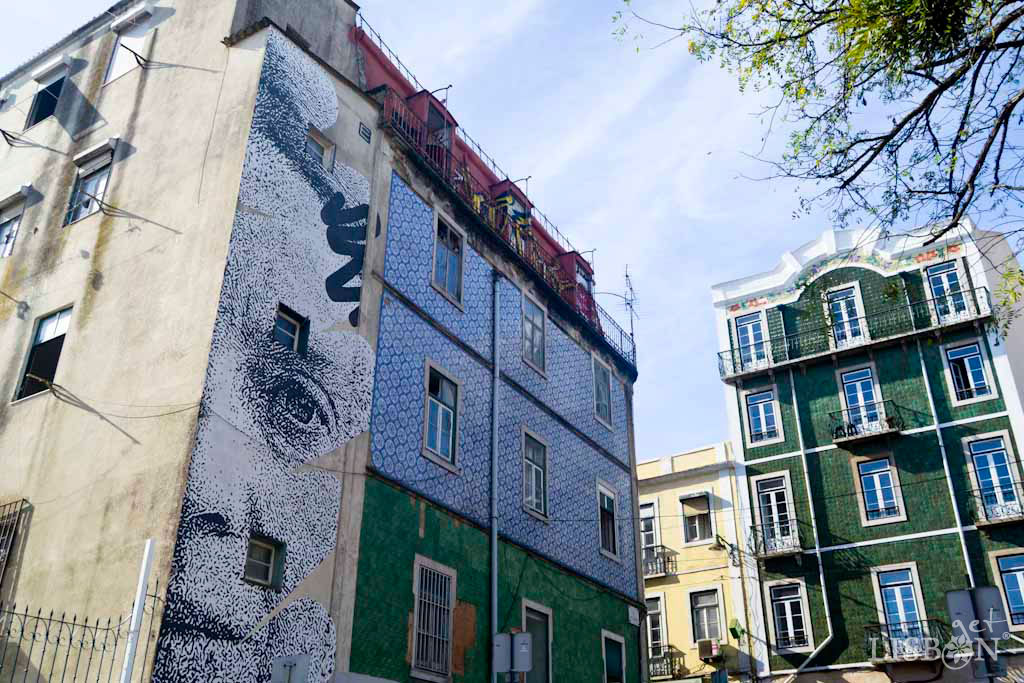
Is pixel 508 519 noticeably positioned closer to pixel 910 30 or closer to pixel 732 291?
pixel 910 30

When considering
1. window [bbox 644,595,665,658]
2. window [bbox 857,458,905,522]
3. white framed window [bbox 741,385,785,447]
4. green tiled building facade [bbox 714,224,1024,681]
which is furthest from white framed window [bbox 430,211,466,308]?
window [bbox 644,595,665,658]

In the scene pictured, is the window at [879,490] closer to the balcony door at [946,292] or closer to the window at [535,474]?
the balcony door at [946,292]

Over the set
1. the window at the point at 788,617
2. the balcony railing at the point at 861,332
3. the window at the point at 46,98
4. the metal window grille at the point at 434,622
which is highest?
the balcony railing at the point at 861,332

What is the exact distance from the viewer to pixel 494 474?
1930cm

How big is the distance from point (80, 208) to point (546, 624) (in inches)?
478

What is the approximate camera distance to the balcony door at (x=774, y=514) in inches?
1296

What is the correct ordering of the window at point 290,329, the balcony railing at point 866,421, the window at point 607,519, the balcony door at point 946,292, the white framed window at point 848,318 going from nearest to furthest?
the window at point 290,329 < the window at point 607,519 < the balcony railing at point 866,421 < the balcony door at point 946,292 < the white framed window at point 848,318

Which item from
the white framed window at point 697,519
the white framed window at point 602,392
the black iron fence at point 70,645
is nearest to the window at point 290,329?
the black iron fence at point 70,645

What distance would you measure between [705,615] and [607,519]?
39.4 feet

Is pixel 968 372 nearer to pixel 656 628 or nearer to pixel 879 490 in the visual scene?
pixel 879 490

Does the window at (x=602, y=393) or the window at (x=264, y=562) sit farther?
the window at (x=602, y=393)

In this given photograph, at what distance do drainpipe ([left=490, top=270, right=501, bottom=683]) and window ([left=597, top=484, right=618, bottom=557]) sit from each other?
495 centimetres

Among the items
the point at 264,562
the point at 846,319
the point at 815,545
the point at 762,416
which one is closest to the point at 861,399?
the point at 846,319

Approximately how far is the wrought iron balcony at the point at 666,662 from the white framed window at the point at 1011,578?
10494 mm
